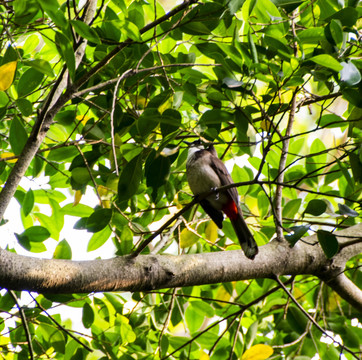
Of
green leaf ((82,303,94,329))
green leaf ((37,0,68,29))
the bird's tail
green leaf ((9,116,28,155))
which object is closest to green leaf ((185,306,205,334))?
the bird's tail

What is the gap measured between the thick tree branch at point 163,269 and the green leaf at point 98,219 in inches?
13.5

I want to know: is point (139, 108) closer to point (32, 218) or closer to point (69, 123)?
point (69, 123)

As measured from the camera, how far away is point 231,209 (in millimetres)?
3008

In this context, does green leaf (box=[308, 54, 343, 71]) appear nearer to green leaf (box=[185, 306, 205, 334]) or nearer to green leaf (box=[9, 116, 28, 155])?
green leaf (box=[9, 116, 28, 155])

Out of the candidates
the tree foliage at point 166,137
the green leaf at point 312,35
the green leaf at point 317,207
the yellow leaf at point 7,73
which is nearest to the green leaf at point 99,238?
the tree foliage at point 166,137

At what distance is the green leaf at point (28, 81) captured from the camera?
211cm

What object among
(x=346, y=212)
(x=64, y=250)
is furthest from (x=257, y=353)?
(x=64, y=250)

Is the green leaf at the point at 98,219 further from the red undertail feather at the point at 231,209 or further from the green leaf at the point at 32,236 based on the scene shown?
the red undertail feather at the point at 231,209

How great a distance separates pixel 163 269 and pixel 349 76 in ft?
3.31

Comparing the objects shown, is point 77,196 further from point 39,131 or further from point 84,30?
point 84,30

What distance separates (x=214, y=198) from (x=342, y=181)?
79 cm

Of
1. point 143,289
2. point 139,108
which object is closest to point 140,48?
point 139,108

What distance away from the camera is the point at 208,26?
2150mm

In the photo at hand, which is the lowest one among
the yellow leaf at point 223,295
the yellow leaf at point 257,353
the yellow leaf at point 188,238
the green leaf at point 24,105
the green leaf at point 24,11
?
the yellow leaf at point 257,353
